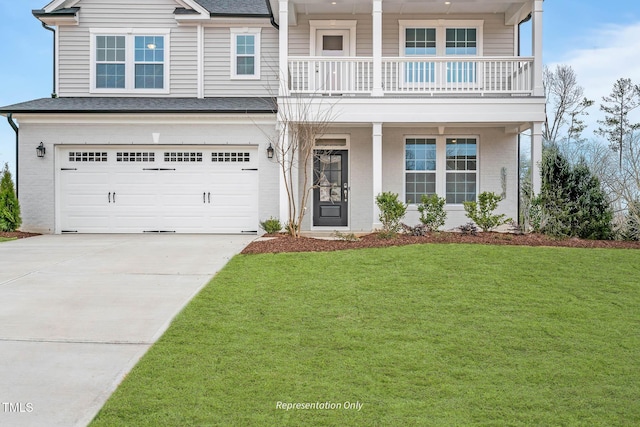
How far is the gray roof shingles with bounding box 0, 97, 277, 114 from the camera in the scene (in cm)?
1417

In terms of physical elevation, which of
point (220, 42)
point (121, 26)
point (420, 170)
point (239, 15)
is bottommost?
point (420, 170)

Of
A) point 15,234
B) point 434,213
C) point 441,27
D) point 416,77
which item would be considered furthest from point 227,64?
point 434,213

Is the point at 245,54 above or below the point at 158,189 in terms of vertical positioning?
above

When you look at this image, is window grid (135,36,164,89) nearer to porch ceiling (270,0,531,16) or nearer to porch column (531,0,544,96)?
porch ceiling (270,0,531,16)

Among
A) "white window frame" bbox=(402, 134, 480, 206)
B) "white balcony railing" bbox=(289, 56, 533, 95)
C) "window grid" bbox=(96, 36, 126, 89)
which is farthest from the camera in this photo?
"window grid" bbox=(96, 36, 126, 89)

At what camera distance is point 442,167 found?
50.6ft

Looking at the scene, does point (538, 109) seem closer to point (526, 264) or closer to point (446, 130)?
point (446, 130)

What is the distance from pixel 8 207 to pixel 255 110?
702cm

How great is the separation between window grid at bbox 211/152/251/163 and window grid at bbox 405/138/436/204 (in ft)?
15.0

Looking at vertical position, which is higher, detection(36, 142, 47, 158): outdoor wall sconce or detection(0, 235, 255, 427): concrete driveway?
→ detection(36, 142, 47, 158): outdoor wall sconce

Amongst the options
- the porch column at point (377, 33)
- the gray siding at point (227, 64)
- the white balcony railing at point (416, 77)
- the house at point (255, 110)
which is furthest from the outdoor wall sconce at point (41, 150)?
the porch column at point (377, 33)

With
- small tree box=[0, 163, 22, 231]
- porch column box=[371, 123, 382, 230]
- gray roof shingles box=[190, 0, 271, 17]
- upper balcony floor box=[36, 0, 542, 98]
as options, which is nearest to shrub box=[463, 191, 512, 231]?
porch column box=[371, 123, 382, 230]

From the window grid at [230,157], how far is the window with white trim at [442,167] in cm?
453

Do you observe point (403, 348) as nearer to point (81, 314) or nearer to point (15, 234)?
point (81, 314)
